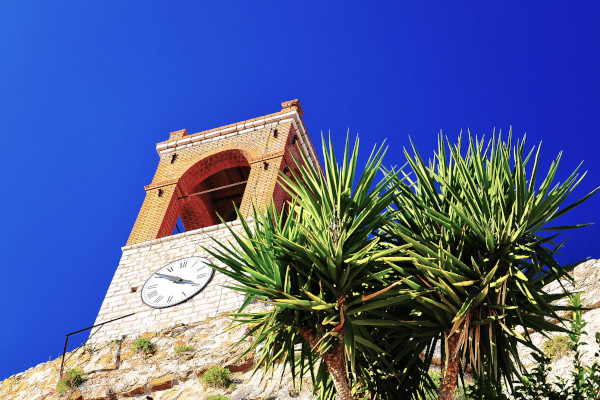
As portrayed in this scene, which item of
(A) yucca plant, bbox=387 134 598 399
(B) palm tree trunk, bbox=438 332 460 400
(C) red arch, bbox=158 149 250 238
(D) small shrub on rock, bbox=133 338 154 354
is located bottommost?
(B) palm tree trunk, bbox=438 332 460 400

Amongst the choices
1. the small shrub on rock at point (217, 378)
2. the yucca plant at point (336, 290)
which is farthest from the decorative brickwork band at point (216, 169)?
the yucca plant at point (336, 290)

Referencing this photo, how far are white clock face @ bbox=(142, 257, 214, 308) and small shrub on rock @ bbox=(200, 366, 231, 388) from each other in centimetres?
475

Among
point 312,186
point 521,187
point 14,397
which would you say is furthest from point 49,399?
point 521,187

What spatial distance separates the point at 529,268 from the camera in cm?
546

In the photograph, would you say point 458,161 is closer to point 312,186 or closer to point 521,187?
point 521,187

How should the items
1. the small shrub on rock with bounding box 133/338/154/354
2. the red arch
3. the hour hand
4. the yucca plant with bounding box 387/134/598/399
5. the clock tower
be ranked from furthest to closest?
1. the red arch
2. the hour hand
3. the clock tower
4. the small shrub on rock with bounding box 133/338/154/354
5. the yucca plant with bounding box 387/134/598/399

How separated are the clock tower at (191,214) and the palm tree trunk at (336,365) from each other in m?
6.17

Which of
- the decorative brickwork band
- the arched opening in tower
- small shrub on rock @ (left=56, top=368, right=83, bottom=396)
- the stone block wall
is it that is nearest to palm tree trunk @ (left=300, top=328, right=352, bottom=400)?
small shrub on rock @ (left=56, top=368, right=83, bottom=396)

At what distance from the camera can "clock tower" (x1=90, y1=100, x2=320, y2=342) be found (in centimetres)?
1430

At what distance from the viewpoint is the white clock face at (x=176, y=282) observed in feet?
47.9

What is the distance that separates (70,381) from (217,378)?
2.97 meters

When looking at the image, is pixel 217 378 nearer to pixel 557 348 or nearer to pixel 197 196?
pixel 557 348

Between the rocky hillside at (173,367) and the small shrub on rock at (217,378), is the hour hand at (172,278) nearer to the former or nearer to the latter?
the rocky hillside at (173,367)

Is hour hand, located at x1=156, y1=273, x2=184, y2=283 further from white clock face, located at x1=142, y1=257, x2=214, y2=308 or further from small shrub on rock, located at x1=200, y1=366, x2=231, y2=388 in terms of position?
small shrub on rock, located at x1=200, y1=366, x2=231, y2=388
